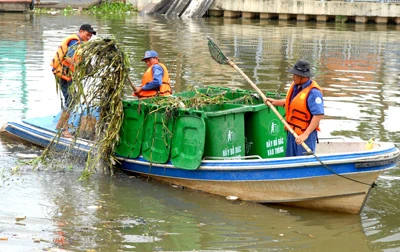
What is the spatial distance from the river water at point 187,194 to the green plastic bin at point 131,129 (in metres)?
0.40

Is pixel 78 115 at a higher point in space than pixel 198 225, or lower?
higher

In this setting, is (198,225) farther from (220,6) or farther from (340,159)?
(220,6)

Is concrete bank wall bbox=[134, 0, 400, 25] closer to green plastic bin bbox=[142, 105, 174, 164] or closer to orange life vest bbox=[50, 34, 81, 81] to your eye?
orange life vest bbox=[50, 34, 81, 81]

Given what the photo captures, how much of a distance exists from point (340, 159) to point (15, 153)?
5.18 metres

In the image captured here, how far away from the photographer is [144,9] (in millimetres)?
38594

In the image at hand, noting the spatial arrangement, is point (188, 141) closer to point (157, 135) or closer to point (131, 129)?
point (157, 135)

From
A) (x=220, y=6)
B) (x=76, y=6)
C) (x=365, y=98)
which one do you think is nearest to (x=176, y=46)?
(x=365, y=98)

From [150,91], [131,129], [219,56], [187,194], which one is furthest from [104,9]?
[187,194]

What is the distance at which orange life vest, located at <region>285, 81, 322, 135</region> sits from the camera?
9035 millimetres

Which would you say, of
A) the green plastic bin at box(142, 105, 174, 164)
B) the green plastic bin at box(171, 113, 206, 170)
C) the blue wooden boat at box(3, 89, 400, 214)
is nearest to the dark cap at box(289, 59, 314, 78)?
the blue wooden boat at box(3, 89, 400, 214)

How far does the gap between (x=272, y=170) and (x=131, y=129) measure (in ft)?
7.26

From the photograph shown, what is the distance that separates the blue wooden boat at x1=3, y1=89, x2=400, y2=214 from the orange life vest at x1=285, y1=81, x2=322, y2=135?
0.45 metres

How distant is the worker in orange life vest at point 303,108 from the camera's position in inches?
352

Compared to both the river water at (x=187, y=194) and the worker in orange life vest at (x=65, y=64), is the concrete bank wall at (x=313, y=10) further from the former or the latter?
the worker in orange life vest at (x=65, y=64)
